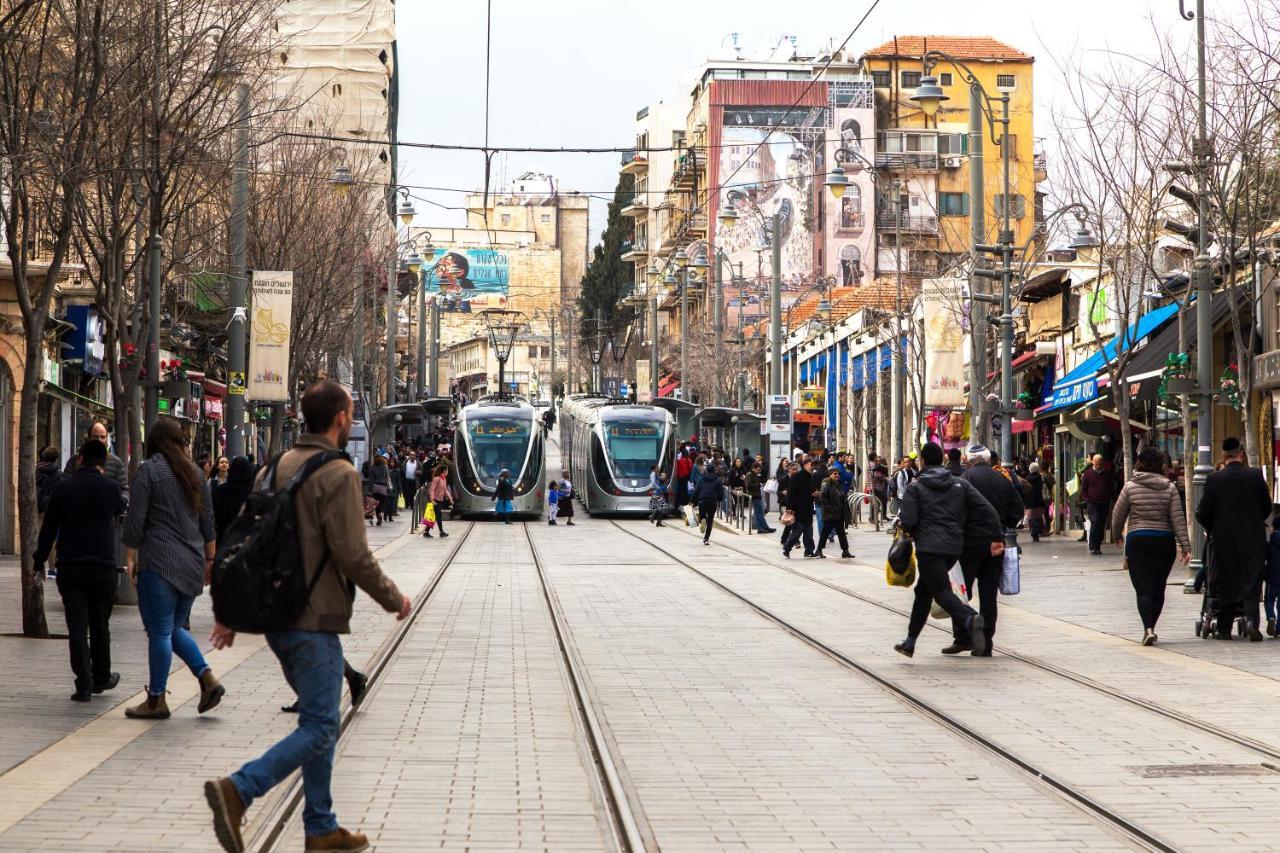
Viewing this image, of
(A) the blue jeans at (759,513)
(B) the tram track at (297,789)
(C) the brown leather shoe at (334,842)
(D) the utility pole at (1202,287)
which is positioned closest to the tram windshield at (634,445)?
(A) the blue jeans at (759,513)

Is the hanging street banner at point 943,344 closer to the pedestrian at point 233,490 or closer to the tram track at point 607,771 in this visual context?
the pedestrian at point 233,490

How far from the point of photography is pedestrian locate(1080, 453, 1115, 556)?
1177 inches

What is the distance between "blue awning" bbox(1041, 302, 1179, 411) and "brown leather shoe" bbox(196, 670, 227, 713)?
21237 mm

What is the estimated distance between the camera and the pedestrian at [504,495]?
46.1 metres

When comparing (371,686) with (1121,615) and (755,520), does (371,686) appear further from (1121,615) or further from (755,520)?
(755,520)

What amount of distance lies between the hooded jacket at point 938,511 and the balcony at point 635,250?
102 m

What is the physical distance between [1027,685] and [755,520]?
89.3ft

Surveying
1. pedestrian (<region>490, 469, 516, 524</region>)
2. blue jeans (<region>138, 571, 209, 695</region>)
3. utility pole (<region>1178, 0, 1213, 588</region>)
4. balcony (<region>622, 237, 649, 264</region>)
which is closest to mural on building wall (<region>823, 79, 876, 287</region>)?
balcony (<region>622, 237, 649, 264</region>)

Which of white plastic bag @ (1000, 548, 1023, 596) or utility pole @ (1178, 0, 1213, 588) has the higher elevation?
utility pole @ (1178, 0, 1213, 588)

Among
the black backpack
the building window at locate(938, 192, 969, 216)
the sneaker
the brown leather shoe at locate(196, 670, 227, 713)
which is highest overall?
the building window at locate(938, 192, 969, 216)

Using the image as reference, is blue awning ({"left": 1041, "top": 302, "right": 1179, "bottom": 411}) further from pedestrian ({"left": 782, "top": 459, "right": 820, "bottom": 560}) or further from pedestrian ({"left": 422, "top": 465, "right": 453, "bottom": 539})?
pedestrian ({"left": 422, "top": 465, "right": 453, "bottom": 539})

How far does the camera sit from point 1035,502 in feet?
112

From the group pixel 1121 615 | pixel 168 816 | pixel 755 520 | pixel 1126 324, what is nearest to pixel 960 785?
pixel 168 816

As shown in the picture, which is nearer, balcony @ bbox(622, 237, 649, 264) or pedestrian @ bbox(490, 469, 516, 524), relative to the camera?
pedestrian @ bbox(490, 469, 516, 524)
